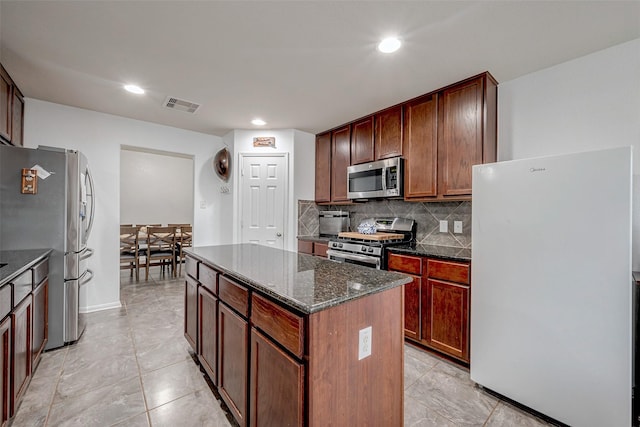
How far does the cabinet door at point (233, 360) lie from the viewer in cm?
136

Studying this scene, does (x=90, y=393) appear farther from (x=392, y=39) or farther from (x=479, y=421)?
(x=392, y=39)

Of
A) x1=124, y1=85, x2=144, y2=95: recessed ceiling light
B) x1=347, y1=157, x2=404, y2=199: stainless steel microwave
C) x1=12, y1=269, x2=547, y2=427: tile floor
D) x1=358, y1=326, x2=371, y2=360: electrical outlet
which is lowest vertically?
x1=12, y1=269, x2=547, y2=427: tile floor

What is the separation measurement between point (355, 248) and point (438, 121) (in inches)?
58.7

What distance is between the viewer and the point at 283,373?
3.52 ft

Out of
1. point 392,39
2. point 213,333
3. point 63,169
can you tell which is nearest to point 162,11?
point 392,39

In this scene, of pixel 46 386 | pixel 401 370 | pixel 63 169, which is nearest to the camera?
pixel 401 370

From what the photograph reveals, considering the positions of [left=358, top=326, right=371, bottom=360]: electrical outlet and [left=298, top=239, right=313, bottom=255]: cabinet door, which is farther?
[left=298, top=239, right=313, bottom=255]: cabinet door

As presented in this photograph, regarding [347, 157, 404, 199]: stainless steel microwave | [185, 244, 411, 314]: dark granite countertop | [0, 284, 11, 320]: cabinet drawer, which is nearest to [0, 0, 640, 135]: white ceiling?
[347, 157, 404, 199]: stainless steel microwave

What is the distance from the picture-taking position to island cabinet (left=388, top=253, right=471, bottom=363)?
83.2 inches

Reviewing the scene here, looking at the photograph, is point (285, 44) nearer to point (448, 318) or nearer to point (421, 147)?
point (421, 147)

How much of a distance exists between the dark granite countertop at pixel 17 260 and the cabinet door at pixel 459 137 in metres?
3.05

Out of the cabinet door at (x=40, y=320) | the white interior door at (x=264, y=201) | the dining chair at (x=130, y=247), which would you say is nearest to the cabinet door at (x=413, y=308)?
the white interior door at (x=264, y=201)

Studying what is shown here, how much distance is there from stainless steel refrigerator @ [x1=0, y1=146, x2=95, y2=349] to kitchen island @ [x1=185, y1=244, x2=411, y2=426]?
167cm

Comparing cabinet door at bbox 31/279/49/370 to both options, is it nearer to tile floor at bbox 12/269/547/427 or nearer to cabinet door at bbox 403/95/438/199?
tile floor at bbox 12/269/547/427
